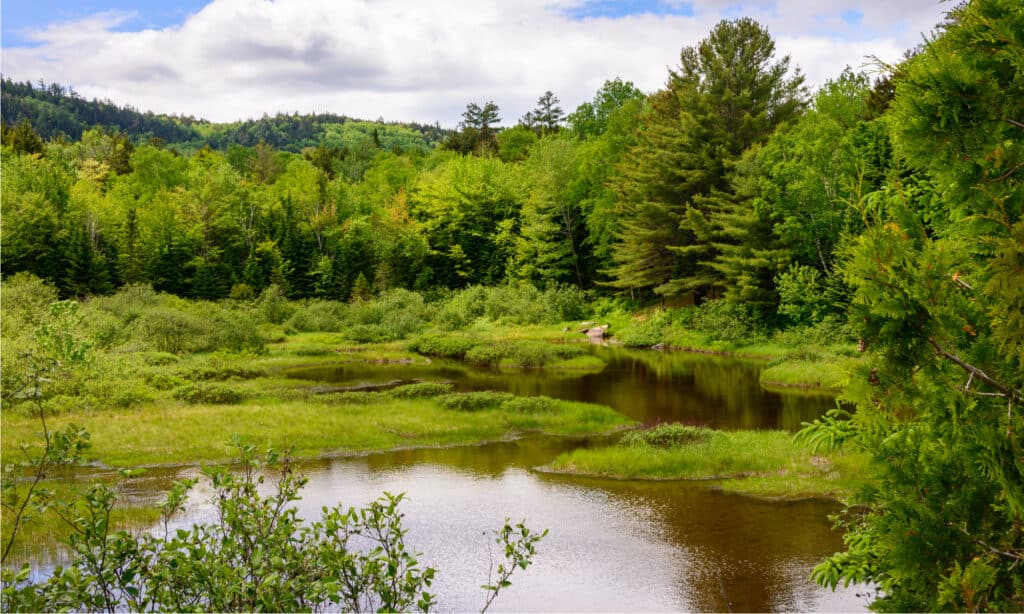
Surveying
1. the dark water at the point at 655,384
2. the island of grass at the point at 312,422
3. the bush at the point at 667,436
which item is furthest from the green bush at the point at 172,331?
the bush at the point at 667,436

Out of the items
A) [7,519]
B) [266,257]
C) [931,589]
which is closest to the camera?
[931,589]

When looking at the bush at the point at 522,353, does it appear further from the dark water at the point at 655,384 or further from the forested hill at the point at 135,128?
the forested hill at the point at 135,128

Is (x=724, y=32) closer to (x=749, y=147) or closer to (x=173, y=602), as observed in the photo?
(x=749, y=147)

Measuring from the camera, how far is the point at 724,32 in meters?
47.2

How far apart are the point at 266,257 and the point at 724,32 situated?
3878 centimetres

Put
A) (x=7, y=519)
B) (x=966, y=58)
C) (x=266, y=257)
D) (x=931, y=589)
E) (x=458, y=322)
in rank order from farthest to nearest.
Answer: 1. (x=266, y=257)
2. (x=458, y=322)
3. (x=7, y=519)
4. (x=966, y=58)
5. (x=931, y=589)

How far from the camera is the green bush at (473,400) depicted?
27342mm

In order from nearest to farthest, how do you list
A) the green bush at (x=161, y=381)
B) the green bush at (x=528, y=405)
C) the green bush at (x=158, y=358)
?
the green bush at (x=528, y=405), the green bush at (x=161, y=381), the green bush at (x=158, y=358)

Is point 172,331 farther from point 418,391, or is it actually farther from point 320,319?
point 418,391

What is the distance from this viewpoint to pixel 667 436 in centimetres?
2223

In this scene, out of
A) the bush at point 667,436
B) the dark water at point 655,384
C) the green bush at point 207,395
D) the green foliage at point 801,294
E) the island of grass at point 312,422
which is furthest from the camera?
the green foliage at point 801,294

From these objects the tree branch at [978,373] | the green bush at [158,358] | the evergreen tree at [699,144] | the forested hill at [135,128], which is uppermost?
the forested hill at [135,128]

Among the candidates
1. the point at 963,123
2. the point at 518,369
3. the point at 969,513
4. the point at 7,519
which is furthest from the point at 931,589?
the point at 518,369

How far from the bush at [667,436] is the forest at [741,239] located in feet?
14.6
